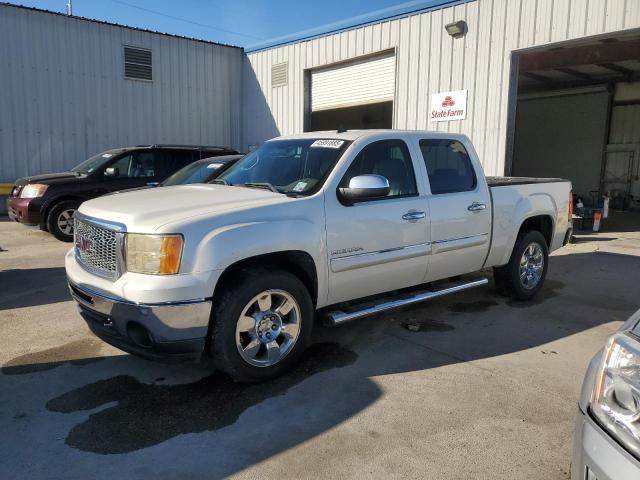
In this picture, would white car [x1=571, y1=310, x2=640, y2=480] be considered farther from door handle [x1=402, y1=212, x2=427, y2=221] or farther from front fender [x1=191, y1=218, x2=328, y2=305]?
door handle [x1=402, y1=212, x2=427, y2=221]

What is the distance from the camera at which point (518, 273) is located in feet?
19.4

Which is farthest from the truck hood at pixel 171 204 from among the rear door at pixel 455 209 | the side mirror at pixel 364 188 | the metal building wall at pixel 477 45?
the metal building wall at pixel 477 45

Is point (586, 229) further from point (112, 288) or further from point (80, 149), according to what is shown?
point (80, 149)

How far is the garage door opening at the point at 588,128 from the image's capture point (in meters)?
18.4

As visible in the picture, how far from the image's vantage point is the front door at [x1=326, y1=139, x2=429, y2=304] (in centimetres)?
407

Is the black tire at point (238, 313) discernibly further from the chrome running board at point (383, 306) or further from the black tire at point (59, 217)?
the black tire at point (59, 217)

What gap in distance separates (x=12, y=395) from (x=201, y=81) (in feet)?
47.4

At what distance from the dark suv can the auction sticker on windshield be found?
223 inches

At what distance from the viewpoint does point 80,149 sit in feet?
47.8

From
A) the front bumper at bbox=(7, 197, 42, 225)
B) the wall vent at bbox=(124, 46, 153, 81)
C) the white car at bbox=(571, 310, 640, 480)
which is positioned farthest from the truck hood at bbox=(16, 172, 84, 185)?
the white car at bbox=(571, 310, 640, 480)

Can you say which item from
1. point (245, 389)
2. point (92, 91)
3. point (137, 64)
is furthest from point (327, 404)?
point (137, 64)

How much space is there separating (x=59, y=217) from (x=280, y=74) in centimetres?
834

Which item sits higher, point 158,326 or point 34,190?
point 34,190

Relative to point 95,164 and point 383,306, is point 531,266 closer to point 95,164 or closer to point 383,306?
point 383,306
